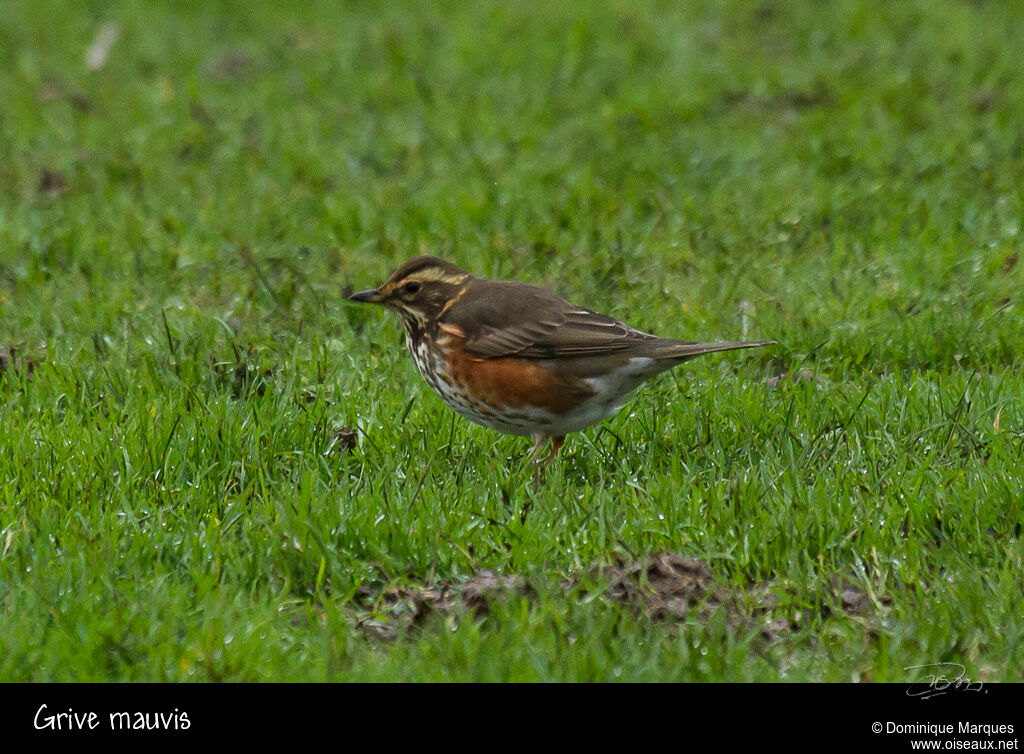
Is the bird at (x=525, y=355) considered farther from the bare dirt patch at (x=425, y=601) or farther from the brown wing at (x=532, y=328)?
the bare dirt patch at (x=425, y=601)

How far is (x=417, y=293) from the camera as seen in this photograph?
6750mm

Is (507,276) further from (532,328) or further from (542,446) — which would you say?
(542,446)

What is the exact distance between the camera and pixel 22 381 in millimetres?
7230

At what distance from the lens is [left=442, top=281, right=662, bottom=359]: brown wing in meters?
6.49

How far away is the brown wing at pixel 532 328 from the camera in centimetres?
649

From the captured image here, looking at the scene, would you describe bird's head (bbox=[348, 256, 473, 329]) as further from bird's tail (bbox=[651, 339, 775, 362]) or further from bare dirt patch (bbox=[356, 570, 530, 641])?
bare dirt patch (bbox=[356, 570, 530, 641])

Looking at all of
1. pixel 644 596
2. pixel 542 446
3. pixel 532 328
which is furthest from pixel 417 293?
pixel 644 596

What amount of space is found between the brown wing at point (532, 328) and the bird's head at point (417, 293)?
0.10 metres
